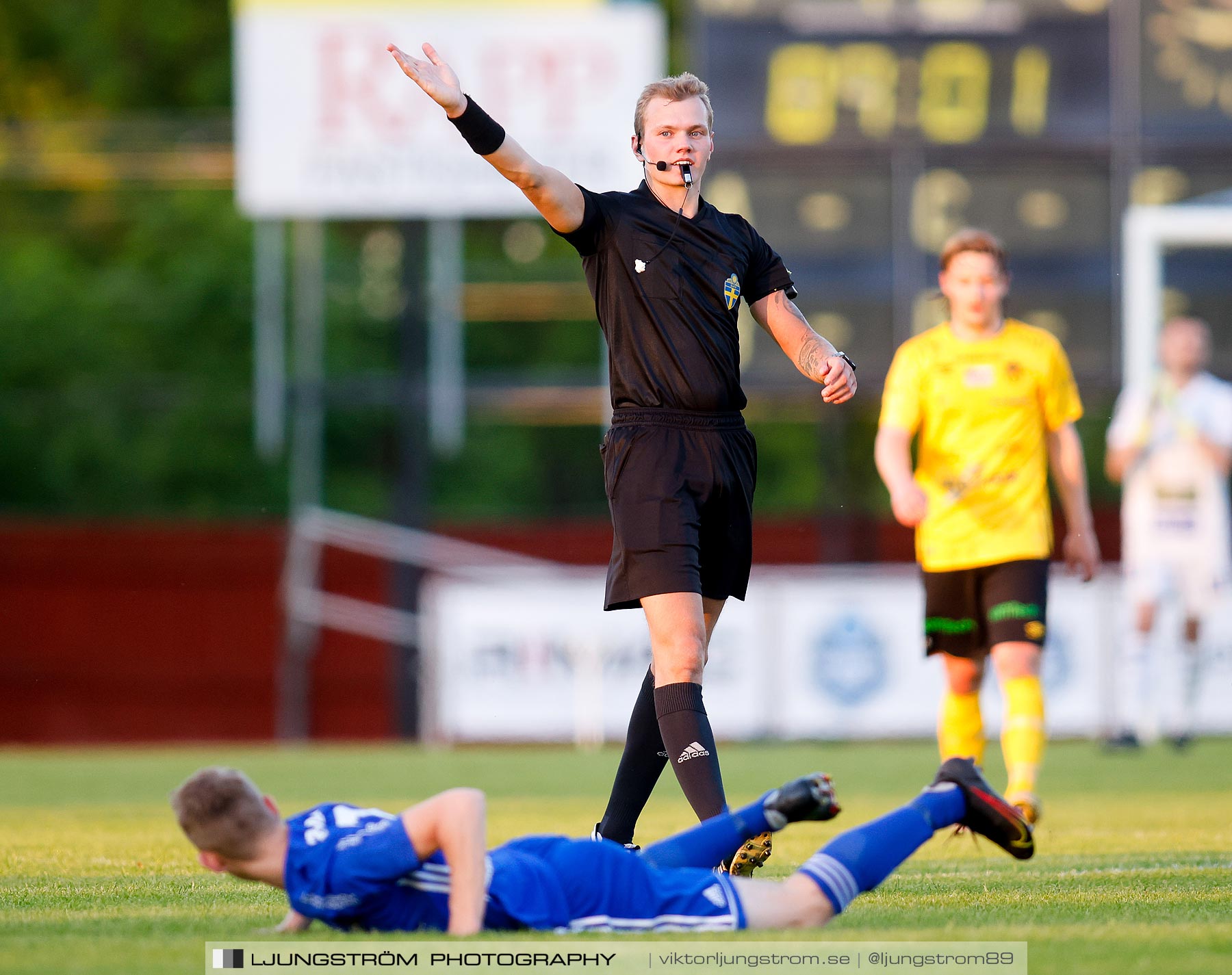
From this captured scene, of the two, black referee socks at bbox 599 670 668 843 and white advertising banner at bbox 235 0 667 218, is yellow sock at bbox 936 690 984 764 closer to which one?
black referee socks at bbox 599 670 668 843

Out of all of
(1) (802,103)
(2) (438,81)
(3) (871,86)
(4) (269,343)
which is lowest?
(2) (438,81)

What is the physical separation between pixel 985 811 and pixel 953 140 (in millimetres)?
10231

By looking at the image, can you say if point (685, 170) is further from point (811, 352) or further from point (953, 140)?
point (953, 140)

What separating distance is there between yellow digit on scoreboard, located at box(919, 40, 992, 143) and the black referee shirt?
9082mm

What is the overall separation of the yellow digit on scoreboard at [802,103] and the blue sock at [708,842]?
1033cm

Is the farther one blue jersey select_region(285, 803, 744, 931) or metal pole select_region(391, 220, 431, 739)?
metal pole select_region(391, 220, 431, 739)

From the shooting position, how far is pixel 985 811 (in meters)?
4.32

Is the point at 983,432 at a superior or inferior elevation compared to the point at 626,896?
superior

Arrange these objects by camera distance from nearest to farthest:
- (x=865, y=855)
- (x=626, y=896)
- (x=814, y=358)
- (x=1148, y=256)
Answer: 1. (x=626, y=896)
2. (x=865, y=855)
3. (x=814, y=358)
4. (x=1148, y=256)

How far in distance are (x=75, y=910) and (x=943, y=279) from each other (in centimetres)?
375

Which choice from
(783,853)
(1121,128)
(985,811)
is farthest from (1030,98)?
(985,811)

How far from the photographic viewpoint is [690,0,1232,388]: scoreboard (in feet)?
45.0

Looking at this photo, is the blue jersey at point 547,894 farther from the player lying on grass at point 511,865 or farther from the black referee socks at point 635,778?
the black referee socks at point 635,778

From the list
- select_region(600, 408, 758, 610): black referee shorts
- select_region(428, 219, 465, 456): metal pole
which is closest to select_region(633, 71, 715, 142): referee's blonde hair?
select_region(600, 408, 758, 610): black referee shorts
